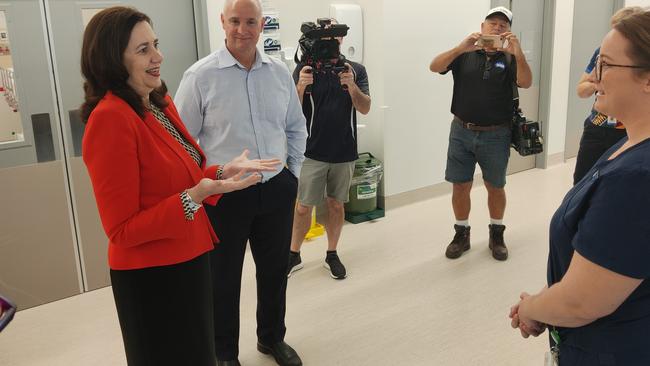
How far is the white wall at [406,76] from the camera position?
4414 mm

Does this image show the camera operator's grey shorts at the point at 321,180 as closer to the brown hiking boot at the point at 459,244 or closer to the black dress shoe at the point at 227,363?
the brown hiking boot at the point at 459,244

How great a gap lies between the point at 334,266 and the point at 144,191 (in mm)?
2097

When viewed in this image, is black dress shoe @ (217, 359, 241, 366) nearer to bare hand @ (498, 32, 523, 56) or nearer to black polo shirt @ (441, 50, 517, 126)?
black polo shirt @ (441, 50, 517, 126)

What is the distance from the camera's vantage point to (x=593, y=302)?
43.8 inches

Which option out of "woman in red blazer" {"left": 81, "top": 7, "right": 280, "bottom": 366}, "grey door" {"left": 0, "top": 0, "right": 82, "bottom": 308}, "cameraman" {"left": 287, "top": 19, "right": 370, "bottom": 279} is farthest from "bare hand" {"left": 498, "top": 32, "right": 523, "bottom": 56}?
"grey door" {"left": 0, "top": 0, "right": 82, "bottom": 308}

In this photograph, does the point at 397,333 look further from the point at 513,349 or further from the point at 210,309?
the point at 210,309

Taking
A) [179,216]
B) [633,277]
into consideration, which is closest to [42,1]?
[179,216]

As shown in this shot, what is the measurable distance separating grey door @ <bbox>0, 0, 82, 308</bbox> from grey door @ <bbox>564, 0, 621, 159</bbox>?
5.43 metres

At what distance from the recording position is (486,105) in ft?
11.5

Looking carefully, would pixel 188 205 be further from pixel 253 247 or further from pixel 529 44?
pixel 529 44

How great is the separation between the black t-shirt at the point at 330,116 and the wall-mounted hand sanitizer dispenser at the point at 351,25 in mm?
1061

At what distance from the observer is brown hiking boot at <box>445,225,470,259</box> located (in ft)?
12.3

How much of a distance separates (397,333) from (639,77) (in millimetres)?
1980

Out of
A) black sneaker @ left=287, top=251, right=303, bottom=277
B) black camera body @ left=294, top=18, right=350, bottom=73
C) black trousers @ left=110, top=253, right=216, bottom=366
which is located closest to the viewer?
black trousers @ left=110, top=253, right=216, bottom=366
